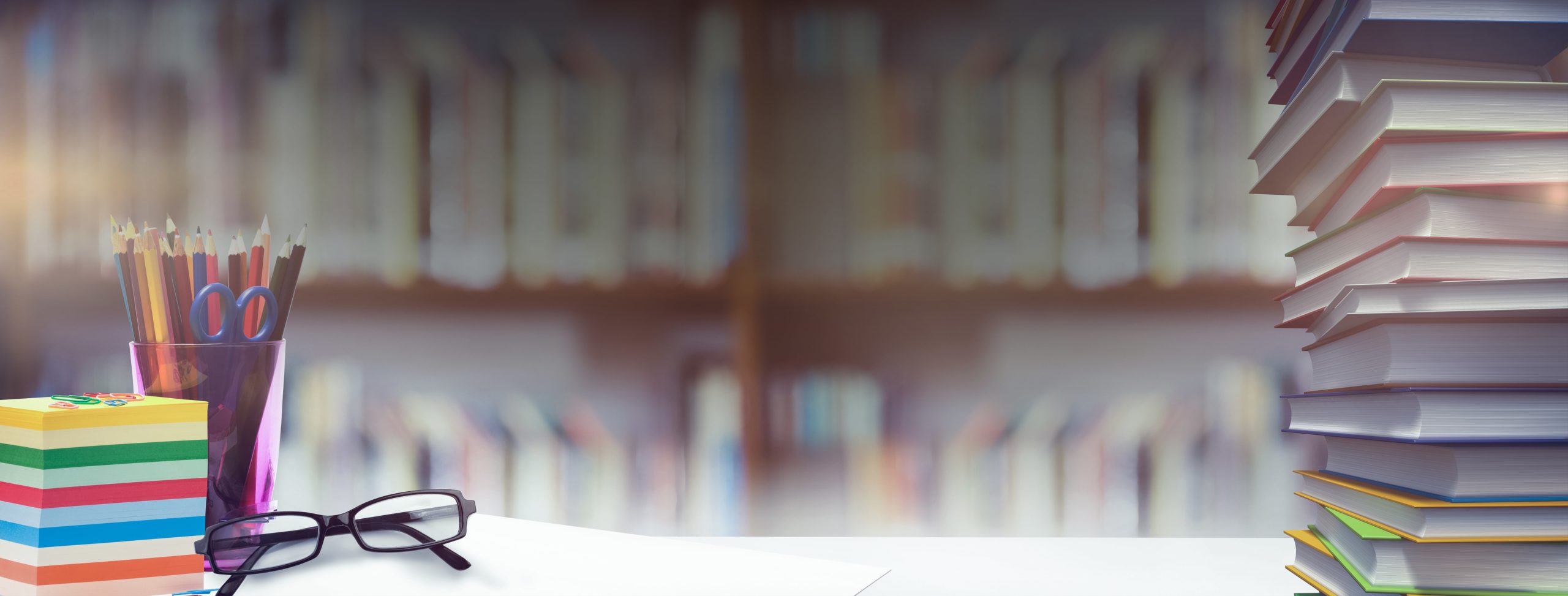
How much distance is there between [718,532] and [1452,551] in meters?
0.82

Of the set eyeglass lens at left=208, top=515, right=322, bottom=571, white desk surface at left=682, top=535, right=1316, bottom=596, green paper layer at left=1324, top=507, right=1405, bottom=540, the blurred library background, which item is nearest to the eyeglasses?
eyeglass lens at left=208, top=515, right=322, bottom=571

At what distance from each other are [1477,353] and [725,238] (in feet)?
2.66

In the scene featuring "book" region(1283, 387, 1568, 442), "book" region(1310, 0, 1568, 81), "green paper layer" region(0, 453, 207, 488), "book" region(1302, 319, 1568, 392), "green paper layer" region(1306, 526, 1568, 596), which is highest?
"book" region(1310, 0, 1568, 81)

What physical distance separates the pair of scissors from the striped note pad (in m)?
0.09

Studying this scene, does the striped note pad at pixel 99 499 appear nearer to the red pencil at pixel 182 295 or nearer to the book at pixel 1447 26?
the red pencil at pixel 182 295

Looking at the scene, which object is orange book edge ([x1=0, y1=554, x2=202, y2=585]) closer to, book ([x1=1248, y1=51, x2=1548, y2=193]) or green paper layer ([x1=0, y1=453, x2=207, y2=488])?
green paper layer ([x1=0, y1=453, x2=207, y2=488])

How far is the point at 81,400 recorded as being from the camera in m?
0.58

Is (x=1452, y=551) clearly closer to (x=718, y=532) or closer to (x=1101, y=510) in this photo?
(x=1101, y=510)

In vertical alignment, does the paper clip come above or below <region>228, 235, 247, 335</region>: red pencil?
below

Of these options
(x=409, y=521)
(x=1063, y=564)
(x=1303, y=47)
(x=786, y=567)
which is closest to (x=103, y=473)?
(x=409, y=521)

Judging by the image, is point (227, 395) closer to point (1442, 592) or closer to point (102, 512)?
point (102, 512)

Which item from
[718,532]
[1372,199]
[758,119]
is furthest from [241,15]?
[1372,199]

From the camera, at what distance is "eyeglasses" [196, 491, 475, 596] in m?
0.59

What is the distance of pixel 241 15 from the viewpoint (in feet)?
3.76
